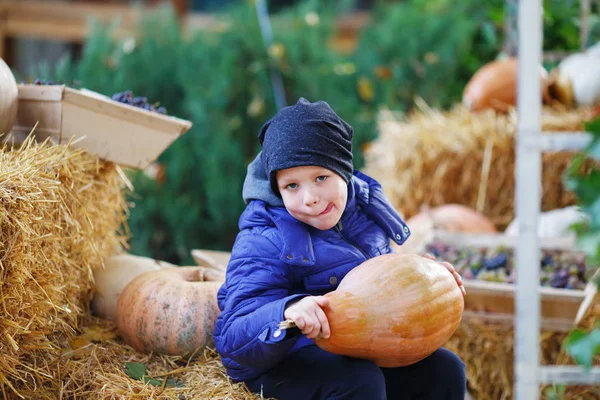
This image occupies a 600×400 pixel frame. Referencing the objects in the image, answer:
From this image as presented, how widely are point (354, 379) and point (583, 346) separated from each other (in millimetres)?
854

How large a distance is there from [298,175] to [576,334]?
3.41 feet

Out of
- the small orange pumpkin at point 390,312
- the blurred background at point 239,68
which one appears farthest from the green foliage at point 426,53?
the small orange pumpkin at point 390,312

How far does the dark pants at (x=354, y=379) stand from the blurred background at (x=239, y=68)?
3526 mm

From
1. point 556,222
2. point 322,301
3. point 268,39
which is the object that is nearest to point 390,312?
point 322,301

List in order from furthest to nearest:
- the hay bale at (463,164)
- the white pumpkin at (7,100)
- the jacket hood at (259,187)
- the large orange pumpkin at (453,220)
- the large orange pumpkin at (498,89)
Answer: the large orange pumpkin at (498,89) → the hay bale at (463,164) → the large orange pumpkin at (453,220) → the white pumpkin at (7,100) → the jacket hood at (259,187)

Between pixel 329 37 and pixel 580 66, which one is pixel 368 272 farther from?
pixel 329 37

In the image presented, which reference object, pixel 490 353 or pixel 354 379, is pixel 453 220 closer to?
pixel 490 353

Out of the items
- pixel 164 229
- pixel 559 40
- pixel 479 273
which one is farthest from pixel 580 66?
pixel 164 229

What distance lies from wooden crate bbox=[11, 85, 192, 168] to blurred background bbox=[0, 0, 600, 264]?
264cm

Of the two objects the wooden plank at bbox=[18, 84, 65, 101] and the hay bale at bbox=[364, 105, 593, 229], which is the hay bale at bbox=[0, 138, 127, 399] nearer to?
the wooden plank at bbox=[18, 84, 65, 101]

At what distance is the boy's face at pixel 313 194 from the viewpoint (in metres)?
2.14

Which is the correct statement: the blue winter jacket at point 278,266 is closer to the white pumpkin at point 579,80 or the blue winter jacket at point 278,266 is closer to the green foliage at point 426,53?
the white pumpkin at point 579,80

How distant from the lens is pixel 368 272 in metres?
2.06

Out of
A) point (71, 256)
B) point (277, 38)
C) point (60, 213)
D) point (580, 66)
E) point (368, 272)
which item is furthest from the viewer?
point (277, 38)
